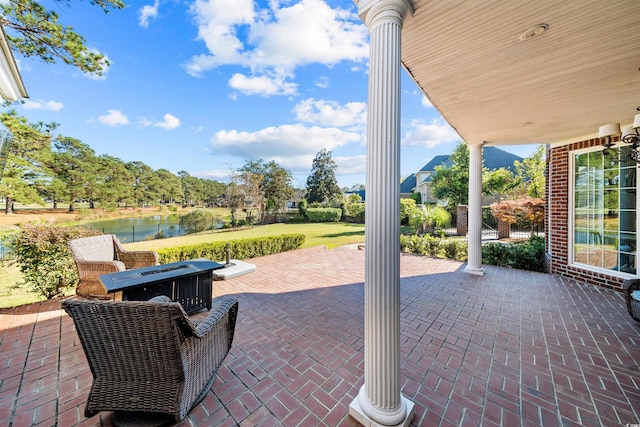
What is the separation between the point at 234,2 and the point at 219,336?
5.21 metres

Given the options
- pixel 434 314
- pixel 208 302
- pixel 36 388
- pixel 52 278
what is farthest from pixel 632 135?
pixel 52 278

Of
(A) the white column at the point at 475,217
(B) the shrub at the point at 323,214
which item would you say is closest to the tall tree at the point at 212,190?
(B) the shrub at the point at 323,214

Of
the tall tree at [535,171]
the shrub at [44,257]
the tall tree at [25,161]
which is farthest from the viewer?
the tall tree at [535,171]

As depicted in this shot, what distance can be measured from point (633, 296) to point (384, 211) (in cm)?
402

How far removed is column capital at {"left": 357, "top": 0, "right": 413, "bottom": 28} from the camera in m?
1.58

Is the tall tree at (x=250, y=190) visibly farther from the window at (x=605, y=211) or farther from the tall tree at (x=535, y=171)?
the tall tree at (x=535, y=171)

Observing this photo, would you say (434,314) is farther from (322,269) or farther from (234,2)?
(234,2)

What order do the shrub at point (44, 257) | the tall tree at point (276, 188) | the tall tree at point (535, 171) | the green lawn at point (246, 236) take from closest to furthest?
the shrub at point (44, 257) < the green lawn at point (246, 236) < the tall tree at point (535, 171) < the tall tree at point (276, 188)

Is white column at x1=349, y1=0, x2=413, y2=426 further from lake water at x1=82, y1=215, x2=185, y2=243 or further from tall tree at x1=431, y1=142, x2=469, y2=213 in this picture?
tall tree at x1=431, y1=142, x2=469, y2=213

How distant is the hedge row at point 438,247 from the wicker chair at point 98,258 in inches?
274

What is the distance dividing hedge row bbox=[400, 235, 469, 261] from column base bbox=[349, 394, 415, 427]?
5.92 meters

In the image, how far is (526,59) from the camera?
2287mm

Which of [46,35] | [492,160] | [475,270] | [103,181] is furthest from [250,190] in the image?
[492,160]

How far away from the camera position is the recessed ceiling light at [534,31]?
1.87m
